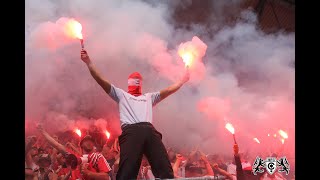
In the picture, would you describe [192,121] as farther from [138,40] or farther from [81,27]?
[81,27]

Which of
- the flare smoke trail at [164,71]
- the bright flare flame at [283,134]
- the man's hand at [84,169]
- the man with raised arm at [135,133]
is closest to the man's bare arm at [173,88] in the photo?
the flare smoke trail at [164,71]

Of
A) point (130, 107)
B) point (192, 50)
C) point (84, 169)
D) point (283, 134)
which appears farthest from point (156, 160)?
point (283, 134)

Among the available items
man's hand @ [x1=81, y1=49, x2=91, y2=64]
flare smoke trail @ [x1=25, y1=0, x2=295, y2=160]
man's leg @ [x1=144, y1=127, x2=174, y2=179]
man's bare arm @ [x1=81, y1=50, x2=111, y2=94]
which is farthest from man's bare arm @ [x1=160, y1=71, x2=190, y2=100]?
man's hand @ [x1=81, y1=49, x2=91, y2=64]

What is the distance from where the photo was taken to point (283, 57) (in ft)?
19.2

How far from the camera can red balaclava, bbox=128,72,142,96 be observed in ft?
17.6

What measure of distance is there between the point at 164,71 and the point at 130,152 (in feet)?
2.59

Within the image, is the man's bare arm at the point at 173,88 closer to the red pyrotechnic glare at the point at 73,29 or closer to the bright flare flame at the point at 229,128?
the bright flare flame at the point at 229,128

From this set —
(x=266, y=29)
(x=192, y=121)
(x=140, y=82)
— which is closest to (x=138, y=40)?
(x=140, y=82)

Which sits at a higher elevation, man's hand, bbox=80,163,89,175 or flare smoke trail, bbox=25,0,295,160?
flare smoke trail, bbox=25,0,295,160

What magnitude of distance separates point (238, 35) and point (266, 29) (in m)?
0.29

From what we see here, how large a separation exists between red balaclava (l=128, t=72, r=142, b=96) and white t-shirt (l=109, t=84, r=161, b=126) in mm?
41

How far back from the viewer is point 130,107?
532 cm
